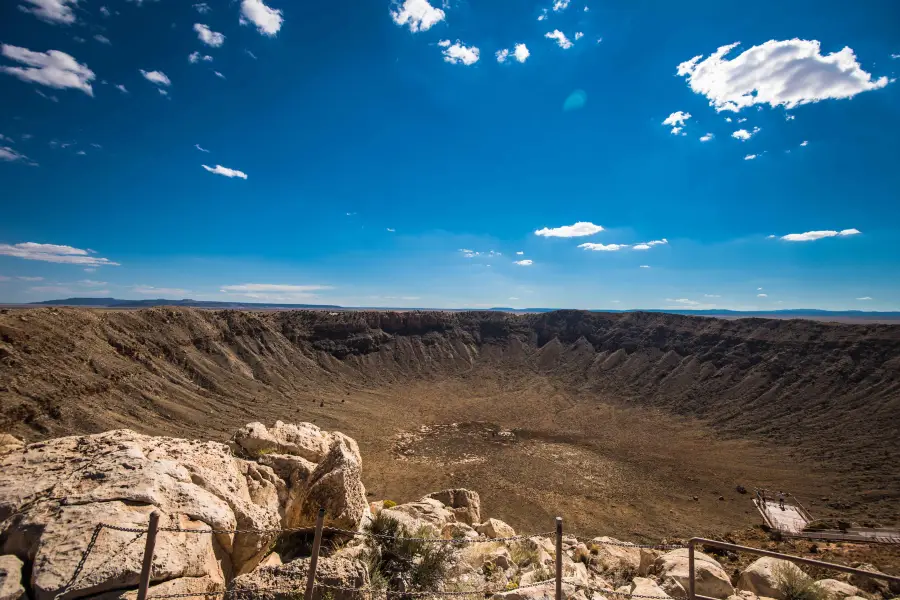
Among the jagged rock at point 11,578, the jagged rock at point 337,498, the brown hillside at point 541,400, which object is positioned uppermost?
the jagged rock at point 11,578

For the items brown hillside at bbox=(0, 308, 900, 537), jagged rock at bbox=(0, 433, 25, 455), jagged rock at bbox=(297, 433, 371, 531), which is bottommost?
brown hillside at bbox=(0, 308, 900, 537)

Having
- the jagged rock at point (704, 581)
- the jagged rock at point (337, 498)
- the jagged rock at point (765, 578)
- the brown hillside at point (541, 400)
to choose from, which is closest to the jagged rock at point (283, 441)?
the jagged rock at point (337, 498)

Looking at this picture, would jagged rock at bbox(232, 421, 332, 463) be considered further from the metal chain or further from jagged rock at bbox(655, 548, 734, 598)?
jagged rock at bbox(655, 548, 734, 598)

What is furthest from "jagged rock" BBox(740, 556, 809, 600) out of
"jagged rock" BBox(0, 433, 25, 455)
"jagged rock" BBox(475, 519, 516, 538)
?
"jagged rock" BBox(0, 433, 25, 455)

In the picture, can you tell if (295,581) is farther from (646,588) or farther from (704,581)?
(704,581)

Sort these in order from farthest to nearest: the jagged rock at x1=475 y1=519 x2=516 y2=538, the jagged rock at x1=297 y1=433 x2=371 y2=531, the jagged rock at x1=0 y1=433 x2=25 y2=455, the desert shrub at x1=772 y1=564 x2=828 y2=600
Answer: the jagged rock at x1=475 y1=519 x2=516 y2=538 < the jagged rock at x1=297 y1=433 x2=371 y2=531 < the jagged rock at x1=0 y1=433 x2=25 y2=455 < the desert shrub at x1=772 y1=564 x2=828 y2=600

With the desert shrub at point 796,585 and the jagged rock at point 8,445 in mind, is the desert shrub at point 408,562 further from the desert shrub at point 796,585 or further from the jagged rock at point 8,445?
the jagged rock at point 8,445

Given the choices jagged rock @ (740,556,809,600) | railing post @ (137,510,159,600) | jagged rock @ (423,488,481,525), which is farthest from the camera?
jagged rock @ (423,488,481,525)
